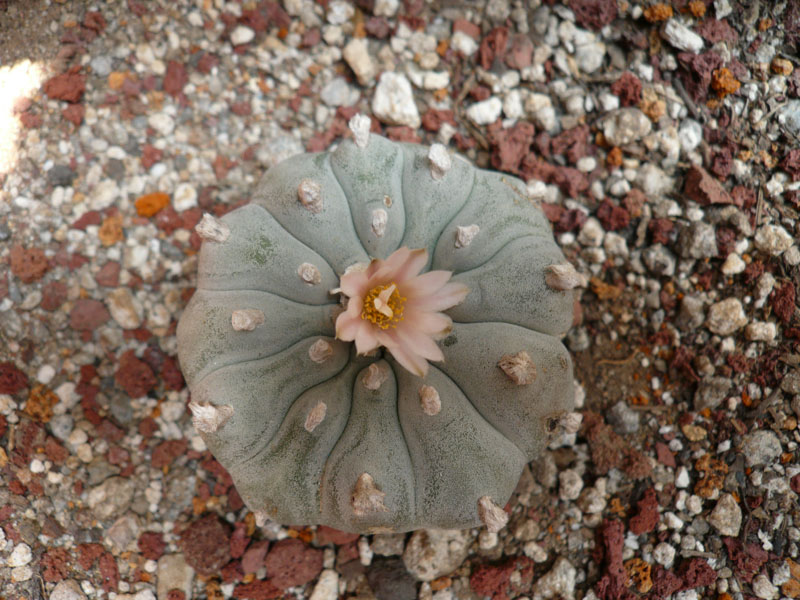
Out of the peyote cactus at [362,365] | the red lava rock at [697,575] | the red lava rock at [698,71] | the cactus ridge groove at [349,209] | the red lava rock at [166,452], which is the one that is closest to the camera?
the peyote cactus at [362,365]

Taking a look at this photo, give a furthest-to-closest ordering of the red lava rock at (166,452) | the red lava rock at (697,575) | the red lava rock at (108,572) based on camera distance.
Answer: the red lava rock at (166,452) < the red lava rock at (108,572) < the red lava rock at (697,575)

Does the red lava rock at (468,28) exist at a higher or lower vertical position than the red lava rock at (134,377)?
higher

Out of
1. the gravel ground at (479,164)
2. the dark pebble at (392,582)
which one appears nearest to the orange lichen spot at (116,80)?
the gravel ground at (479,164)

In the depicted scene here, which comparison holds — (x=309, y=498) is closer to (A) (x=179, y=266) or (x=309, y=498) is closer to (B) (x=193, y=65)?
(A) (x=179, y=266)

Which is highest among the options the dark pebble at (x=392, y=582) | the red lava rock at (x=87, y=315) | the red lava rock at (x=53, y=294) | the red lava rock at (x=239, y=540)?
the red lava rock at (x=53, y=294)

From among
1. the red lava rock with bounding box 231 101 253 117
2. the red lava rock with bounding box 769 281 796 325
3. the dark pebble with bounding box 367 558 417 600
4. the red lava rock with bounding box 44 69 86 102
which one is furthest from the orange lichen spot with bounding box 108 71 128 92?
the red lava rock with bounding box 769 281 796 325

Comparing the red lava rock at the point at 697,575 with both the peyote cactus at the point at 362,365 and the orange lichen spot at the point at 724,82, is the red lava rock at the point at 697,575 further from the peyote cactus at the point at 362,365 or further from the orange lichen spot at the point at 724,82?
the orange lichen spot at the point at 724,82
